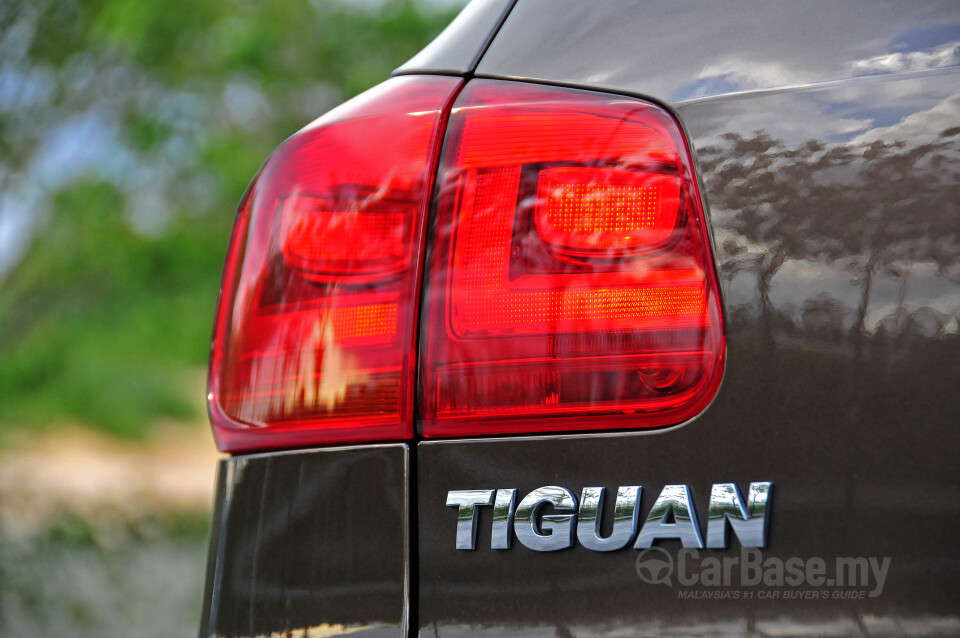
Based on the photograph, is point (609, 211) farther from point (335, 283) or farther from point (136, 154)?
point (136, 154)

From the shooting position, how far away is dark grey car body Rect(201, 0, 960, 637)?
2.87 ft

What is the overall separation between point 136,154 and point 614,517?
9641mm

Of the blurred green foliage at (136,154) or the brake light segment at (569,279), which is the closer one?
the brake light segment at (569,279)

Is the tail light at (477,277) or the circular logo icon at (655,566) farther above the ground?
the tail light at (477,277)

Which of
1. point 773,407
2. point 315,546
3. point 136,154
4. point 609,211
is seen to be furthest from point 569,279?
point 136,154

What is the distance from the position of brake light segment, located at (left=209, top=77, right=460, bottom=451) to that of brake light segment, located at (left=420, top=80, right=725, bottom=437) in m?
0.04

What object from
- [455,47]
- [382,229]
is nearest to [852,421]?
[382,229]

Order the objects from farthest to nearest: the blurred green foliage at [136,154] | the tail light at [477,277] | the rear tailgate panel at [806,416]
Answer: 1. the blurred green foliage at [136,154]
2. the tail light at [477,277]
3. the rear tailgate panel at [806,416]

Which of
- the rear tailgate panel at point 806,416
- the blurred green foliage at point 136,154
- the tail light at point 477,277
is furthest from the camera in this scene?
the blurred green foliage at point 136,154

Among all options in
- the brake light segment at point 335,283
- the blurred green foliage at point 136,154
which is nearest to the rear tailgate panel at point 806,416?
the brake light segment at point 335,283

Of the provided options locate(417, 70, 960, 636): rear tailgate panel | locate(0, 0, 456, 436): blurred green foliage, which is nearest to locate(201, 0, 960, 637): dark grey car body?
locate(417, 70, 960, 636): rear tailgate panel

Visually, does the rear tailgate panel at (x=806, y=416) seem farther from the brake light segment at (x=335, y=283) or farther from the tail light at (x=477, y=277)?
the brake light segment at (x=335, y=283)

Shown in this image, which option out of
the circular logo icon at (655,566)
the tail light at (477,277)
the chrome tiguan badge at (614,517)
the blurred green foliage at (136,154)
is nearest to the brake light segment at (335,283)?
the tail light at (477,277)

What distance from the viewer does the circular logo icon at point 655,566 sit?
0.91 m
